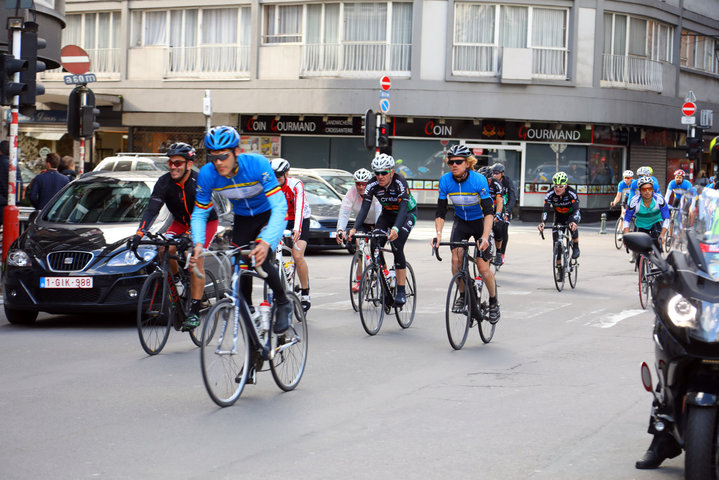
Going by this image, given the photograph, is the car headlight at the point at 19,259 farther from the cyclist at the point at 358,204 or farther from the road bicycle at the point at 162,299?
the cyclist at the point at 358,204

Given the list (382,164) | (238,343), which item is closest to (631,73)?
(382,164)

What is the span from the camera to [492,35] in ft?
121

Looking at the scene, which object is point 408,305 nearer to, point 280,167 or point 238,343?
point 280,167

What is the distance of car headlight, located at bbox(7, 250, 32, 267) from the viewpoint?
1116 centimetres

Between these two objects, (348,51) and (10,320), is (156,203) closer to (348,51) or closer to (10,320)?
(10,320)

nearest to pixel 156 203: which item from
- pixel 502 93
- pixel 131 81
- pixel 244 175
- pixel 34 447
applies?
pixel 244 175

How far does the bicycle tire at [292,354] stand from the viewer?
25.8 feet

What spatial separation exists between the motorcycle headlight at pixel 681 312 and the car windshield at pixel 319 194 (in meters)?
17.9

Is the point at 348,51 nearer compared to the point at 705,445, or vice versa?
the point at 705,445

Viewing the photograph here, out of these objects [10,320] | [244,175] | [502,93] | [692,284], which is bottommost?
[10,320]

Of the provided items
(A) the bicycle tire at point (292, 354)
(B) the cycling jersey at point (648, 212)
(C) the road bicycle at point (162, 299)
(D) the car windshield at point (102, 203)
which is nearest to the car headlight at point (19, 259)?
(D) the car windshield at point (102, 203)

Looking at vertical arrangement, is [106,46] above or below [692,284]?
above

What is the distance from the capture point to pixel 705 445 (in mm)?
4852

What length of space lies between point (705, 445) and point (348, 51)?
33.4 meters
